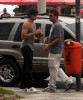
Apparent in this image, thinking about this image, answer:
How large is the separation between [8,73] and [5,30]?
46.8 inches

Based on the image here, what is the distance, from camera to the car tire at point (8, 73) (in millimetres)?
12836

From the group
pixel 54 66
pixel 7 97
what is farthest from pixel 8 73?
pixel 7 97

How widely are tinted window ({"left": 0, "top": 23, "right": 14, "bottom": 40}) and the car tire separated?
2.18ft

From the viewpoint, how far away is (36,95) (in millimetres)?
10828

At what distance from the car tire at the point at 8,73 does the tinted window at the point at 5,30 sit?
0.67 metres

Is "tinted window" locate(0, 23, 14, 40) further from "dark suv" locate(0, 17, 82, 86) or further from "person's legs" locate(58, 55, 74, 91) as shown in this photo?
"person's legs" locate(58, 55, 74, 91)

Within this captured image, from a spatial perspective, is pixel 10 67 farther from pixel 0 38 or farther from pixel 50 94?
pixel 50 94

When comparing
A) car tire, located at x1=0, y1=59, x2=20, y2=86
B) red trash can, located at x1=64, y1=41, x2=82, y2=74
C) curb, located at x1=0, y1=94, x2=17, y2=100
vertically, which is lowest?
car tire, located at x1=0, y1=59, x2=20, y2=86

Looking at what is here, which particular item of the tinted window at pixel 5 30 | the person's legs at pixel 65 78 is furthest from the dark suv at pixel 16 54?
the person's legs at pixel 65 78

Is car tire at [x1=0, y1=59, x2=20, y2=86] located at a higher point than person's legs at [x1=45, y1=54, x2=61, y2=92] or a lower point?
lower

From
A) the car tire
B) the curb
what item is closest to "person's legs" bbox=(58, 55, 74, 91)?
the car tire

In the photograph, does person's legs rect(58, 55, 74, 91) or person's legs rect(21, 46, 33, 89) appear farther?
person's legs rect(58, 55, 74, 91)

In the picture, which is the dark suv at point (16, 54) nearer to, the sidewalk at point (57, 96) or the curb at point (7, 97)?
the sidewalk at point (57, 96)

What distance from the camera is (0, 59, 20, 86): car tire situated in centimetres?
1284
